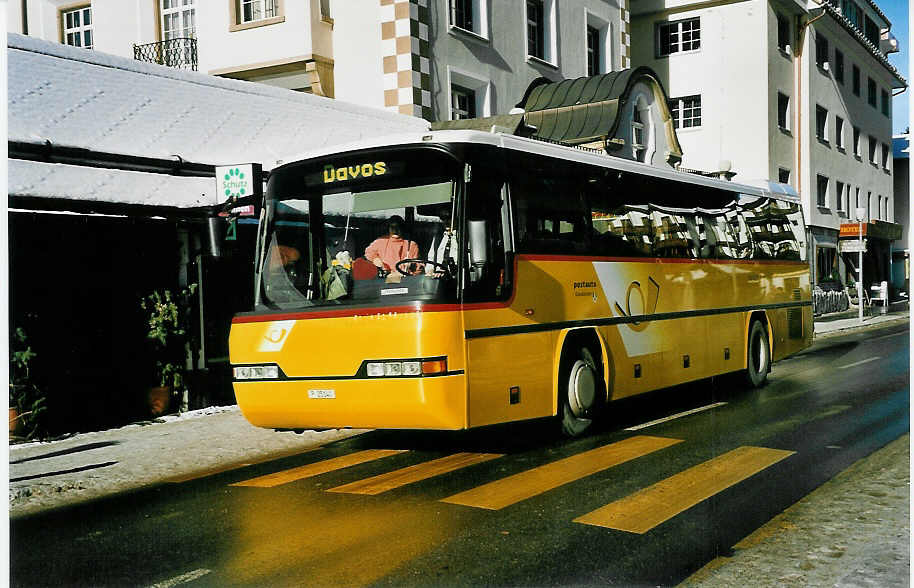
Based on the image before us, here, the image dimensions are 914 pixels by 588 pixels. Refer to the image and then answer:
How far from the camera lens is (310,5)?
19.1 m

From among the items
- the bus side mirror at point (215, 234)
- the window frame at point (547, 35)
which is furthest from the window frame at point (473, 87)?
the bus side mirror at point (215, 234)

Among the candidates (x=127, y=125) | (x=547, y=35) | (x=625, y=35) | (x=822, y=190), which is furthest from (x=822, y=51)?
(x=127, y=125)

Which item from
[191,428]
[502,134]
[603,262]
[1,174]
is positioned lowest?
[191,428]

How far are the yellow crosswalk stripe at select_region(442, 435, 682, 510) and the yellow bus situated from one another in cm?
66

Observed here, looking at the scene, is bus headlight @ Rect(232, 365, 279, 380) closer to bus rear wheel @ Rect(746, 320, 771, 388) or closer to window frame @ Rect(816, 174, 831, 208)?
bus rear wheel @ Rect(746, 320, 771, 388)

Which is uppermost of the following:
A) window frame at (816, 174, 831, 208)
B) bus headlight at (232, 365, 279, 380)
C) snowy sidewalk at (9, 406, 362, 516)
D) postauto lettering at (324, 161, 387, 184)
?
window frame at (816, 174, 831, 208)

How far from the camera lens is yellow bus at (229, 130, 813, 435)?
8125mm

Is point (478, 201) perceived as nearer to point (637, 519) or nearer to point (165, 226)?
point (637, 519)

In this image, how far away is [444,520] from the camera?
6.41 meters

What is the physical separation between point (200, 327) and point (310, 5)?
8734mm

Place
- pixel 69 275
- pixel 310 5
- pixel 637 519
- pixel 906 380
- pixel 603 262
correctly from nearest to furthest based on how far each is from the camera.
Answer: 1. pixel 637 519
2. pixel 603 262
3. pixel 69 275
4. pixel 906 380
5. pixel 310 5

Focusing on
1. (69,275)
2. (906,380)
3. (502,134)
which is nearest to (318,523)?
(502,134)

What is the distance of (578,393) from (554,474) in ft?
6.26

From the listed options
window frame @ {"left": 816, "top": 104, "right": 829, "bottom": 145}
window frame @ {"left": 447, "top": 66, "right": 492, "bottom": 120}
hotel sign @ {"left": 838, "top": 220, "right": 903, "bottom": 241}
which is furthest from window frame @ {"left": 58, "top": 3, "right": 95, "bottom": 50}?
hotel sign @ {"left": 838, "top": 220, "right": 903, "bottom": 241}
